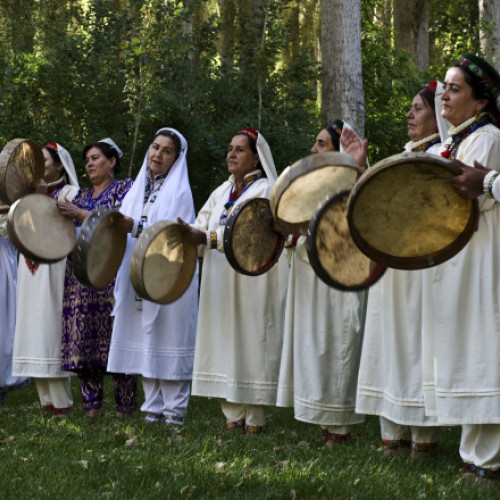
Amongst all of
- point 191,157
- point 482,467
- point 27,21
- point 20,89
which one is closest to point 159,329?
point 482,467

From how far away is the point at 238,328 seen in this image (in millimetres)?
6609

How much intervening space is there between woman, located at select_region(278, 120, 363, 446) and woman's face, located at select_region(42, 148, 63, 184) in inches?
110

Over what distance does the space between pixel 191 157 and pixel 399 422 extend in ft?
23.6

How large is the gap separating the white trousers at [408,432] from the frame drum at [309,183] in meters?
1.38

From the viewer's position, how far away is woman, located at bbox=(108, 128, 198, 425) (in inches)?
277

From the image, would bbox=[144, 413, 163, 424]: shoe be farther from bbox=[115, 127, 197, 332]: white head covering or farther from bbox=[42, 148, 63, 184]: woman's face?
bbox=[42, 148, 63, 184]: woman's face

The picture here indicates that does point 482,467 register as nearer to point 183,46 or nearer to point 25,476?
point 25,476

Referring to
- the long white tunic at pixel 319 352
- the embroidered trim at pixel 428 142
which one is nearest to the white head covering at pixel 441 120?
the embroidered trim at pixel 428 142

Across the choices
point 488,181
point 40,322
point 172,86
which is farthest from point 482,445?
point 172,86

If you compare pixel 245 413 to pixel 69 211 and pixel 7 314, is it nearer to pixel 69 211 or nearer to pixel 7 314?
pixel 69 211

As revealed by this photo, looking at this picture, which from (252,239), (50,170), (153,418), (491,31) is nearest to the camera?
(252,239)

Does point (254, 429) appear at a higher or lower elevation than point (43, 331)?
lower

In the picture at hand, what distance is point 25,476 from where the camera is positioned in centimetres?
478

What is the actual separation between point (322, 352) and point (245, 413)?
98 cm
